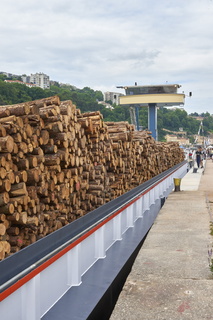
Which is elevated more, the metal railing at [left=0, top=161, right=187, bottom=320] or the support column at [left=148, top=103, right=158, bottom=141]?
the support column at [left=148, top=103, right=158, bottom=141]

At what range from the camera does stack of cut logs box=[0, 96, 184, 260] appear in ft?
18.2

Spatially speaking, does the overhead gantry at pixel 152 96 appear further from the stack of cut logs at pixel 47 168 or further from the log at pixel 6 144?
the log at pixel 6 144

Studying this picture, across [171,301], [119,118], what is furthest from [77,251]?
[119,118]

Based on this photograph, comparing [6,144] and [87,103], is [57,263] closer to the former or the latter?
[6,144]

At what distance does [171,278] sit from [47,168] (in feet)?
8.69

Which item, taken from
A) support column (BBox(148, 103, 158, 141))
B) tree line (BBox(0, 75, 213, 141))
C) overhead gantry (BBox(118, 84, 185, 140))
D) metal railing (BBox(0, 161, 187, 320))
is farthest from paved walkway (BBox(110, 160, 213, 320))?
tree line (BBox(0, 75, 213, 141))

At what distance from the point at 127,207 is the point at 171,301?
12.9 ft

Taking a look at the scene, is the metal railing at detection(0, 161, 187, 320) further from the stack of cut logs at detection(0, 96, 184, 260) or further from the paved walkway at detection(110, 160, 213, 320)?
the stack of cut logs at detection(0, 96, 184, 260)

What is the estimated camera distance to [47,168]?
22.3ft

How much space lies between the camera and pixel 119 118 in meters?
107

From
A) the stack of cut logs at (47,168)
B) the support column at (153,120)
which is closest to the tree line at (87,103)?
the support column at (153,120)

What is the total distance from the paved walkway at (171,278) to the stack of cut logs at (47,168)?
1.56 m

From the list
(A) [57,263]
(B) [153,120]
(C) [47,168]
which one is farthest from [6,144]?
(B) [153,120]

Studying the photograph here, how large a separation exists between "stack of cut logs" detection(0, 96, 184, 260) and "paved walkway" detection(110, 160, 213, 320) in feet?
5.13
